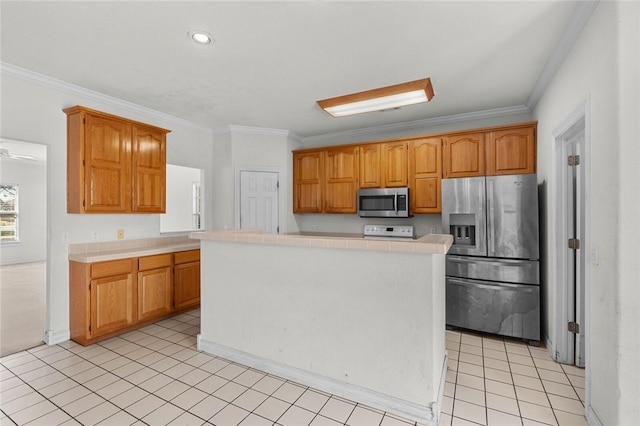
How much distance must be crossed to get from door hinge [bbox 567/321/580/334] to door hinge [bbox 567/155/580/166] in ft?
4.61

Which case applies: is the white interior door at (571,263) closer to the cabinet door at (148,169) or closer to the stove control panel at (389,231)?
the stove control panel at (389,231)

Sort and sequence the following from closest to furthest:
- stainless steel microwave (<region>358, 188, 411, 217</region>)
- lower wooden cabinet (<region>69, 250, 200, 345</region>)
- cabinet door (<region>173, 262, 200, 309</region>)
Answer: lower wooden cabinet (<region>69, 250, 200, 345</region>) → cabinet door (<region>173, 262, 200, 309</region>) → stainless steel microwave (<region>358, 188, 411, 217</region>)

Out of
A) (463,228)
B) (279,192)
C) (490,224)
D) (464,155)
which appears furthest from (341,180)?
(490,224)

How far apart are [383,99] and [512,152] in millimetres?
1667

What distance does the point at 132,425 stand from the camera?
1922 millimetres

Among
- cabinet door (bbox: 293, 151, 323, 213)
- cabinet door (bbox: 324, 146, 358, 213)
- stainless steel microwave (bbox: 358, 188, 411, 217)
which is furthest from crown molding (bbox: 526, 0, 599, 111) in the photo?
cabinet door (bbox: 293, 151, 323, 213)

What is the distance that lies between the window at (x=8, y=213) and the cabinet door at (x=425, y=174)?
927 centimetres

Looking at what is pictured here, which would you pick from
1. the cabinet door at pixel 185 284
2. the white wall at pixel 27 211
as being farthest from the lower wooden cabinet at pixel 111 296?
the white wall at pixel 27 211

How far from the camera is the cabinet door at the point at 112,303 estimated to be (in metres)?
3.12

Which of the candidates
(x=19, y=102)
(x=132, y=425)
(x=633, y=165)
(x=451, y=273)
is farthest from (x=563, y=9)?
Result: (x=19, y=102)

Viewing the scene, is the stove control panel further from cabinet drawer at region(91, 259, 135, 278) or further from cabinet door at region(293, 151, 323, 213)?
cabinet drawer at region(91, 259, 135, 278)

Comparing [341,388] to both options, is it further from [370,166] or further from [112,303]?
[370,166]

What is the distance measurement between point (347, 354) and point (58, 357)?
2.75 meters

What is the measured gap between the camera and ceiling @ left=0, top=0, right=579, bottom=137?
2.05m
